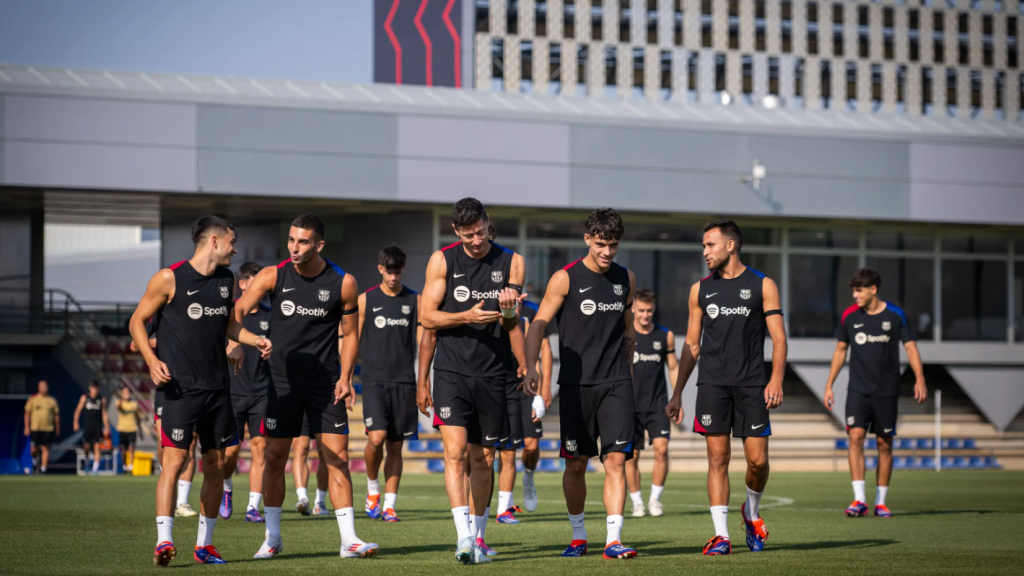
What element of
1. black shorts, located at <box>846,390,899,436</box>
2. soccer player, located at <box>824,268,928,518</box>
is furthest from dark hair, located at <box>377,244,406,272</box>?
black shorts, located at <box>846,390,899,436</box>

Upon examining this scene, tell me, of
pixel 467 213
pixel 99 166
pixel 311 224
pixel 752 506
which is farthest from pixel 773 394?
pixel 99 166

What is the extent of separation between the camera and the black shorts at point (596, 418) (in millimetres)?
8289

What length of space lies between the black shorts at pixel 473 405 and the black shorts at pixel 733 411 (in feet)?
5.43

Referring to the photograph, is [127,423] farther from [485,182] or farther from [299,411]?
[299,411]

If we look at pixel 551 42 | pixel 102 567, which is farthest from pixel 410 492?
pixel 551 42

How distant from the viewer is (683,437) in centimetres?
3017

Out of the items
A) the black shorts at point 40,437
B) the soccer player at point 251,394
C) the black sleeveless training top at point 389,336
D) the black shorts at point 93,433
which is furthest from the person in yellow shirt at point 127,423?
the black sleeveless training top at point 389,336

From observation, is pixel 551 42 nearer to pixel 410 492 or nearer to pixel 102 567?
pixel 410 492

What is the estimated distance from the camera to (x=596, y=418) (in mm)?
8422

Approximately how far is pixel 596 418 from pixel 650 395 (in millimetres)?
5242

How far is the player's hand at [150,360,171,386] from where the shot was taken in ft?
25.3

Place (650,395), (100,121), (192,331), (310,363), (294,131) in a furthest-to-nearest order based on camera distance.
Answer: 1. (294,131)
2. (100,121)
3. (650,395)
4. (310,363)
5. (192,331)

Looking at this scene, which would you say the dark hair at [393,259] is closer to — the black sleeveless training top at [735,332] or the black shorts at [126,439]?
the black sleeveless training top at [735,332]

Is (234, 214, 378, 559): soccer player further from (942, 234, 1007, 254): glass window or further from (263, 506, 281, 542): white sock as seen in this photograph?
(942, 234, 1007, 254): glass window
